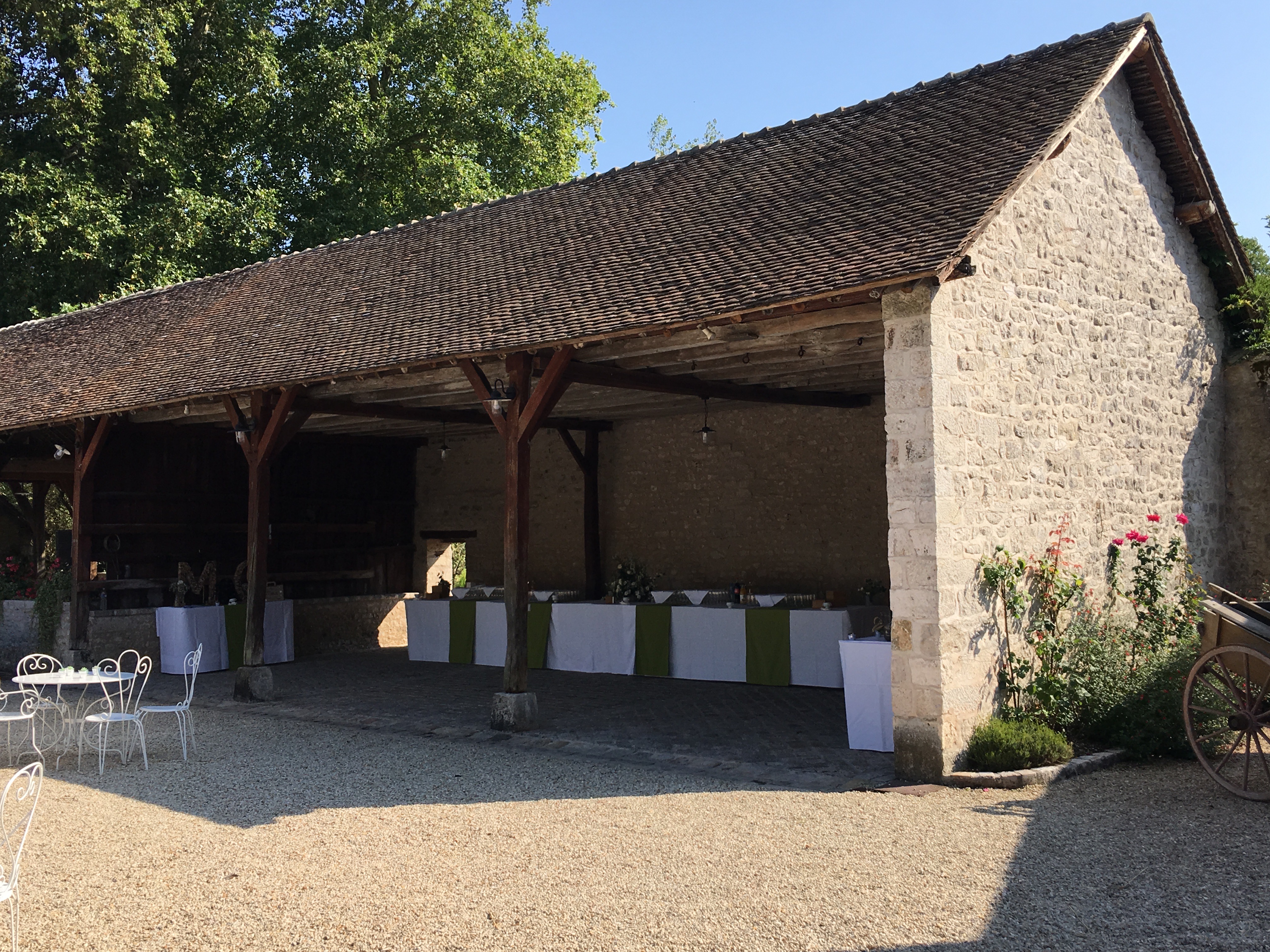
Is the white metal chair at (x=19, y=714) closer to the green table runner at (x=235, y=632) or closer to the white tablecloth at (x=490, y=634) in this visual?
the green table runner at (x=235, y=632)

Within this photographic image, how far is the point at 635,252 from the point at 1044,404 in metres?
3.45

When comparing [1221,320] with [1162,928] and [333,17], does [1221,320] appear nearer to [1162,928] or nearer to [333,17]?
[1162,928]

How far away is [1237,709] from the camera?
5.78m

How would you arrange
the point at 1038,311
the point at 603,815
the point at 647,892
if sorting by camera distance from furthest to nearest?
the point at 1038,311 < the point at 603,815 < the point at 647,892

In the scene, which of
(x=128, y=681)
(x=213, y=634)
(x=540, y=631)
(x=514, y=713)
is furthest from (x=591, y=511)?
(x=128, y=681)

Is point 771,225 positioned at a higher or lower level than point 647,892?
higher

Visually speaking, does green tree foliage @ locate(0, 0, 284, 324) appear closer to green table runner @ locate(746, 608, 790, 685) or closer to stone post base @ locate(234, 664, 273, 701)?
stone post base @ locate(234, 664, 273, 701)

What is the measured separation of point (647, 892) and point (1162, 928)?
6.33ft

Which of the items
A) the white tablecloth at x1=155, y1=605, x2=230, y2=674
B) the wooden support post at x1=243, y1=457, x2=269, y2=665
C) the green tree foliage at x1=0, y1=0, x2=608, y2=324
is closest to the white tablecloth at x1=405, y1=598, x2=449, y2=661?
the white tablecloth at x1=155, y1=605, x2=230, y2=674

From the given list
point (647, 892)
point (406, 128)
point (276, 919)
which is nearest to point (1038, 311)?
point (647, 892)

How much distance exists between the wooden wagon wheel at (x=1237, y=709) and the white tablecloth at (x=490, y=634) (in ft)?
25.1

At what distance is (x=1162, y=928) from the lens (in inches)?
153

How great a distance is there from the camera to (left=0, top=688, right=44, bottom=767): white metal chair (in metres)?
6.81

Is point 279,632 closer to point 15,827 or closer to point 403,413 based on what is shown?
point 403,413
